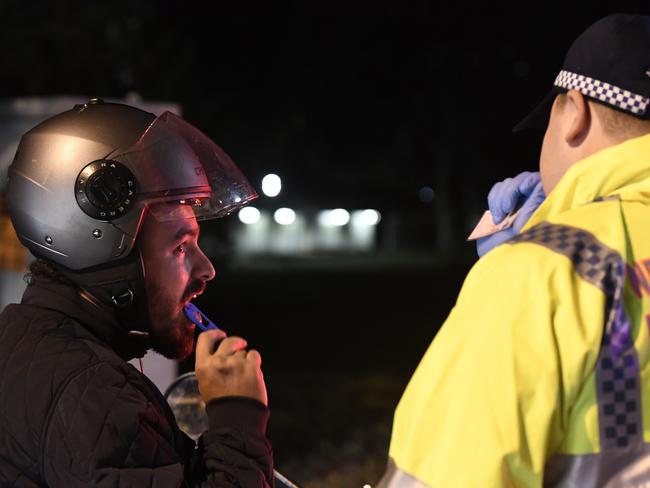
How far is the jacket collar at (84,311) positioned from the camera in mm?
2086

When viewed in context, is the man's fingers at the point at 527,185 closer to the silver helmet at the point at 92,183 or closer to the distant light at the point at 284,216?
the silver helmet at the point at 92,183

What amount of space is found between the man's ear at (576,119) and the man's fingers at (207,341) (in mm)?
951

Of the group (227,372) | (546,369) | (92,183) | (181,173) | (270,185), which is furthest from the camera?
(270,185)

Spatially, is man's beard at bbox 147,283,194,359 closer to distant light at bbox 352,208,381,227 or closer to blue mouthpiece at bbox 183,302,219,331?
blue mouthpiece at bbox 183,302,219,331

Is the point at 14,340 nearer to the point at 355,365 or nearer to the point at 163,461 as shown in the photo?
the point at 163,461

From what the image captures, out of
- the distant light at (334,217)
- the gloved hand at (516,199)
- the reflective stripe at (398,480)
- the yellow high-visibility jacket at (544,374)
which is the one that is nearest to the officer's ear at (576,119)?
the yellow high-visibility jacket at (544,374)

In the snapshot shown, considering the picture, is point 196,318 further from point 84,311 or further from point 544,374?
point 544,374

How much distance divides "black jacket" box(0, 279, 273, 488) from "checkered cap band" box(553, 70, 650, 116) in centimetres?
102

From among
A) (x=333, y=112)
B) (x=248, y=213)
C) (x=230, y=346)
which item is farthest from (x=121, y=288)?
(x=333, y=112)

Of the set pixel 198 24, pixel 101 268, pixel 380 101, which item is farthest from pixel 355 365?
pixel 380 101

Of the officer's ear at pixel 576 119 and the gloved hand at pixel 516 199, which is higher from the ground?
the officer's ear at pixel 576 119

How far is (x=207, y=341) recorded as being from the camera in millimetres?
2078

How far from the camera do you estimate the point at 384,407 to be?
885cm

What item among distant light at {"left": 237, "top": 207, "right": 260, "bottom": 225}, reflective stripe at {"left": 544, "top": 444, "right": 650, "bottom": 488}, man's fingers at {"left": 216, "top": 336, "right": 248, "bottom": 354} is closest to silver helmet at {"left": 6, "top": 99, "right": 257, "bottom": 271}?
man's fingers at {"left": 216, "top": 336, "right": 248, "bottom": 354}
